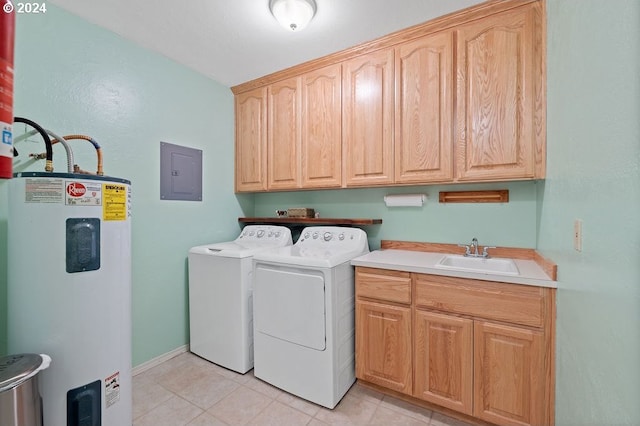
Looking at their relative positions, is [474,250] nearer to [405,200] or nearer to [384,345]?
[405,200]

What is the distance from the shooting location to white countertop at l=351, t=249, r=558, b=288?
1.29 m

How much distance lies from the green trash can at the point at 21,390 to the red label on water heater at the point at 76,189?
0.67 m

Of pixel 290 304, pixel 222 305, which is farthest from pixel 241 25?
pixel 222 305

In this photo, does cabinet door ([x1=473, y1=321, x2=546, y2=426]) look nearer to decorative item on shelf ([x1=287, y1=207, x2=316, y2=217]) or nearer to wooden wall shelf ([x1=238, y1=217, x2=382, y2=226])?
wooden wall shelf ([x1=238, y1=217, x2=382, y2=226])

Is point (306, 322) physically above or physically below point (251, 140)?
below

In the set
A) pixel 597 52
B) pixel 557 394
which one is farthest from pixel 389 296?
pixel 597 52

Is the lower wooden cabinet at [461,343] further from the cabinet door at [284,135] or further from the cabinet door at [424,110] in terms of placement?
the cabinet door at [284,135]

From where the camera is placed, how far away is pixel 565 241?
1.12 meters

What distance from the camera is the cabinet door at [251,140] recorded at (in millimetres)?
2588

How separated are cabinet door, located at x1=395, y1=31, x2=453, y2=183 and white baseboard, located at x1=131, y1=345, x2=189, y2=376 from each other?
230cm

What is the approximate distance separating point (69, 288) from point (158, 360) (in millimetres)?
1292

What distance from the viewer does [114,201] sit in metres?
1.31

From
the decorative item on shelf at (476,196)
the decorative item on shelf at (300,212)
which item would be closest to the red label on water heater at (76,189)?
the decorative item on shelf at (300,212)

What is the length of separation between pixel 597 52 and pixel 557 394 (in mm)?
1393
